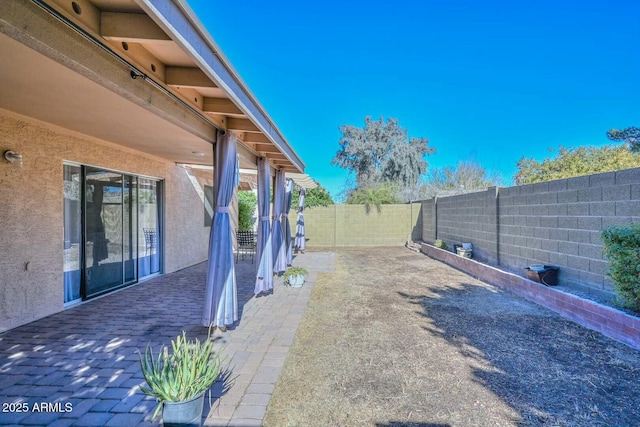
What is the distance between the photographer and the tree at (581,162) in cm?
1103

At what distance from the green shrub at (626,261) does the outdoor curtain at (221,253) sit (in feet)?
15.1

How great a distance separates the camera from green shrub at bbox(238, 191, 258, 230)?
42.7 feet

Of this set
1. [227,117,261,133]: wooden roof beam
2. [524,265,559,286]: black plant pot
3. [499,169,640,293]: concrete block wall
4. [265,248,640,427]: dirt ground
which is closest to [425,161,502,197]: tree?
[499,169,640,293]: concrete block wall

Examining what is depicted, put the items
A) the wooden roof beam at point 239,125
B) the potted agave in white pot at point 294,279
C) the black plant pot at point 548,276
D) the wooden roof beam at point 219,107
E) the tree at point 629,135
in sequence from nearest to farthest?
the wooden roof beam at point 219,107 < the wooden roof beam at point 239,125 < the black plant pot at point 548,276 < the potted agave in white pot at point 294,279 < the tree at point 629,135

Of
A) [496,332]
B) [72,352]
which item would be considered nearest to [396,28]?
→ [496,332]

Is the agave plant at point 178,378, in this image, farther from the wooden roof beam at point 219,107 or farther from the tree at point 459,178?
the tree at point 459,178

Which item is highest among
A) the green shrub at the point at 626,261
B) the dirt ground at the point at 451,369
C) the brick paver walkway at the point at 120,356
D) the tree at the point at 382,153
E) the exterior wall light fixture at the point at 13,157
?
Answer: the tree at the point at 382,153

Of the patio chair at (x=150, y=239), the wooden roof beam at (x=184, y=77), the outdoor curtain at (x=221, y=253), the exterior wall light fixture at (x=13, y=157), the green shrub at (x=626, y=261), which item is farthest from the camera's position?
the patio chair at (x=150, y=239)

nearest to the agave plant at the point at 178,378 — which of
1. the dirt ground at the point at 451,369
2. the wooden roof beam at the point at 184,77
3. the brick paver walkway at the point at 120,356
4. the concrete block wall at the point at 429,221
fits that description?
the brick paver walkway at the point at 120,356

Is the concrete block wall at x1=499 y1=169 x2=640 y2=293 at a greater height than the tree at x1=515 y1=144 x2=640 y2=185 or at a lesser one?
lesser

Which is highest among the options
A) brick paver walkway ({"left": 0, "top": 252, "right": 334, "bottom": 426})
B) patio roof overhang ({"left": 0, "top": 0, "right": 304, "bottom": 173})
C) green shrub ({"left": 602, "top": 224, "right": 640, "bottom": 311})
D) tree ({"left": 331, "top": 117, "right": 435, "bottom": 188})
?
tree ({"left": 331, "top": 117, "right": 435, "bottom": 188})

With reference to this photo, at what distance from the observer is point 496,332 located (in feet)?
13.3

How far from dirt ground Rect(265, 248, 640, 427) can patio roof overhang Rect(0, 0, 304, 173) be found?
2606mm

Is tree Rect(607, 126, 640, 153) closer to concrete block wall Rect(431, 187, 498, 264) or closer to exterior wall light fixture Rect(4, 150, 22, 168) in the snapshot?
concrete block wall Rect(431, 187, 498, 264)
